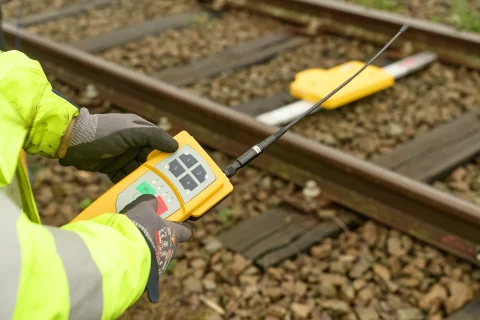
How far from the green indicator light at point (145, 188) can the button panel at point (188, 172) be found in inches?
2.9

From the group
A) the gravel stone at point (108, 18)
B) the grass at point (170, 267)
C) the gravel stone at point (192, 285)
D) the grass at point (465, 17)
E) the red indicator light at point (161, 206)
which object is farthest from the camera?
the gravel stone at point (108, 18)

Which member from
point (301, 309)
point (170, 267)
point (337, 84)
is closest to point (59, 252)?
point (301, 309)

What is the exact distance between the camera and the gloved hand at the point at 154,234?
6.05 ft

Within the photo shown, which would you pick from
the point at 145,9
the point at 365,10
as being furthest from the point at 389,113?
the point at 145,9

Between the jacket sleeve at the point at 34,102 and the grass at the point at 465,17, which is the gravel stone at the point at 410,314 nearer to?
the jacket sleeve at the point at 34,102

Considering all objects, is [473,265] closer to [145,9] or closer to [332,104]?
[332,104]

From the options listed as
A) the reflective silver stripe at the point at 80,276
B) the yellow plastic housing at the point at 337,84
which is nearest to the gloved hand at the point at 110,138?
the reflective silver stripe at the point at 80,276

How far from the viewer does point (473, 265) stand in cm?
322

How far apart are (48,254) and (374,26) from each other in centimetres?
459

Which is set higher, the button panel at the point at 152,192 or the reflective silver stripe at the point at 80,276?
the reflective silver stripe at the point at 80,276

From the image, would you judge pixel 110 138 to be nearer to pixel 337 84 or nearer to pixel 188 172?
pixel 188 172

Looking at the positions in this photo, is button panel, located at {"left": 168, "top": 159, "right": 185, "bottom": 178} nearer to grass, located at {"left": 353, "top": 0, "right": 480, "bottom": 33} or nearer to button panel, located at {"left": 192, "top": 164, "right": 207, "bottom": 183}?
button panel, located at {"left": 192, "top": 164, "right": 207, "bottom": 183}

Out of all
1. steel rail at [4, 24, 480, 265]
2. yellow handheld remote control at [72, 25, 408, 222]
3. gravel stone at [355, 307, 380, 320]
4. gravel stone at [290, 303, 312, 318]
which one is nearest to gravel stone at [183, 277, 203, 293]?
gravel stone at [290, 303, 312, 318]

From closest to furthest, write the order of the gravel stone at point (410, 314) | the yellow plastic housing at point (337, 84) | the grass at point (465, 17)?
1. the gravel stone at point (410, 314)
2. the yellow plastic housing at point (337, 84)
3. the grass at point (465, 17)
